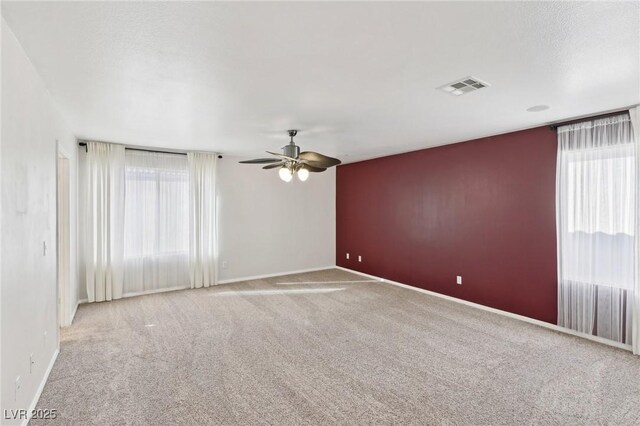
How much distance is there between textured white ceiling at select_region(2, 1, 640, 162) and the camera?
168 centimetres

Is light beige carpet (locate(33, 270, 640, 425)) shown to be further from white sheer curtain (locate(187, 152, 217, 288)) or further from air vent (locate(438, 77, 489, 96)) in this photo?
air vent (locate(438, 77, 489, 96))

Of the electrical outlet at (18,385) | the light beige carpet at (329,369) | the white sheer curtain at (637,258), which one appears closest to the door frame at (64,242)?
the light beige carpet at (329,369)

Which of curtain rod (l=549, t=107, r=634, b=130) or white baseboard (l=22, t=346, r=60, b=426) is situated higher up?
curtain rod (l=549, t=107, r=634, b=130)

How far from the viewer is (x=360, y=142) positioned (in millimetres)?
4941

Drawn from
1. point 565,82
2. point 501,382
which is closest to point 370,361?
point 501,382

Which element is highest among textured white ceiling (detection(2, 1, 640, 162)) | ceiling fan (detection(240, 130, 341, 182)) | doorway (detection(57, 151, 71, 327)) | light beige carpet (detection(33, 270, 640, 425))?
textured white ceiling (detection(2, 1, 640, 162))

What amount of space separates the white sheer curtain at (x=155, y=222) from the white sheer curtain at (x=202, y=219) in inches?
4.5

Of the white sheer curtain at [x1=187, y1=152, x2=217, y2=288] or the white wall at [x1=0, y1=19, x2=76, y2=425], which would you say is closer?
the white wall at [x1=0, y1=19, x2=76, y2=425]

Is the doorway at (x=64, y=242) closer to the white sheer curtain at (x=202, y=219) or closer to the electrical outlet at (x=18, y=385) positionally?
the white sheer curtain at (x=202, y=219)

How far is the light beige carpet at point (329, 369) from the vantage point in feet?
7.77

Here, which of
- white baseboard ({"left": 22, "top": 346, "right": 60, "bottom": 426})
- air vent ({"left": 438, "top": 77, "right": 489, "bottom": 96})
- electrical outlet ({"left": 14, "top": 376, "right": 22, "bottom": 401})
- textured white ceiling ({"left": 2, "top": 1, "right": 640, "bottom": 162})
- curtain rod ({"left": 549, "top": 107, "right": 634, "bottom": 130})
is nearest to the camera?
textured white ceiling ({"left": 2, "top": 1, "right": 640, "bottom": 162})

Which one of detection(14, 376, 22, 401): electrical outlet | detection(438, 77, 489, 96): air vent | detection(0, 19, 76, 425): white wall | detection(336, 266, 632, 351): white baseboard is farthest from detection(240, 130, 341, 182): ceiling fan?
detection(336, 266, 632, 351): white baseboard

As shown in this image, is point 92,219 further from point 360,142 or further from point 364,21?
point 364,21

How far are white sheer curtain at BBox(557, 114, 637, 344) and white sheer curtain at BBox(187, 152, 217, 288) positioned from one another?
5.37 meters
